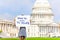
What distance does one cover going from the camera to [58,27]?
411 feet

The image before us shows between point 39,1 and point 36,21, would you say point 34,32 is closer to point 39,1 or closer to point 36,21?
point 36,21

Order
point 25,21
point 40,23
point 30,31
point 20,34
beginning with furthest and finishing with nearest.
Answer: point 40,23 → point 30,31 → point 25,21 → point 20,34

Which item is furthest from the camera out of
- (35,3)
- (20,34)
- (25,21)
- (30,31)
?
(35,3)

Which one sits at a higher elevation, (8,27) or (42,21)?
(42,21)

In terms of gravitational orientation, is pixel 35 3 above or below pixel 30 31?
above

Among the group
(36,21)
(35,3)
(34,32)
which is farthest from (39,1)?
(34,32)

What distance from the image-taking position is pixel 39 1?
130000 mm

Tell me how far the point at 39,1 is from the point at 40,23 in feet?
40.1

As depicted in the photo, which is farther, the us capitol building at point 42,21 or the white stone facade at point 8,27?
the us capitol building at point 42,21

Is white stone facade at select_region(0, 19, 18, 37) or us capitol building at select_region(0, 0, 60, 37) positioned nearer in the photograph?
white stone facade at select_region(0, 19, 18, 37)

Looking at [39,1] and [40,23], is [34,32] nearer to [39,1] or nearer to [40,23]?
[40,23]

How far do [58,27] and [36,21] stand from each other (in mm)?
9193

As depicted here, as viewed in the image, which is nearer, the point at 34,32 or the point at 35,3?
the point at 34,32

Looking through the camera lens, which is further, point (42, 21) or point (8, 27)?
point (42, 21)
